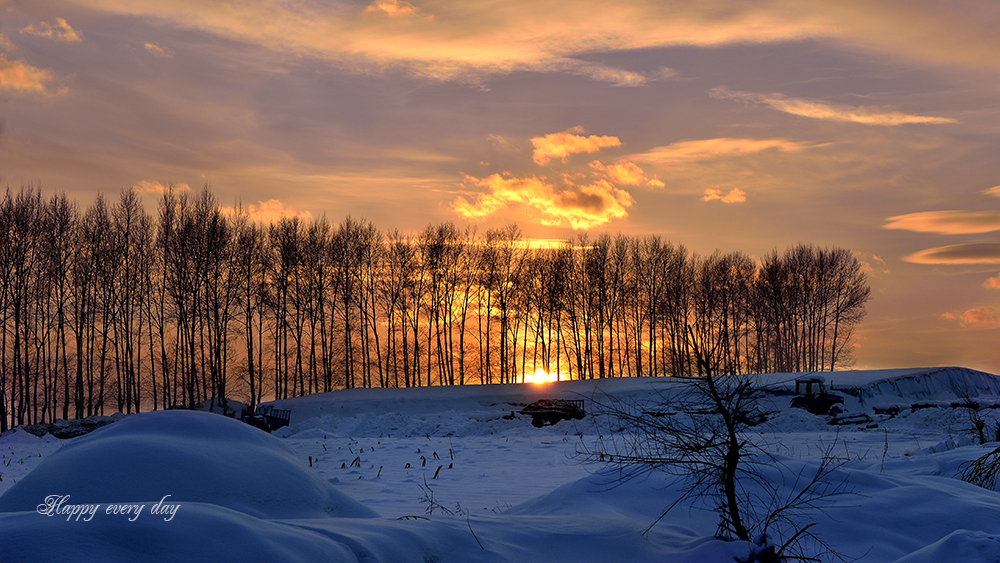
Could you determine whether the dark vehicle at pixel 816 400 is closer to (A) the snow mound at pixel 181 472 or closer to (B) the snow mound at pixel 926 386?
(B) the snow mound at pixel 926 386

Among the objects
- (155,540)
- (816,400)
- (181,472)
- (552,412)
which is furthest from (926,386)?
(155,540)

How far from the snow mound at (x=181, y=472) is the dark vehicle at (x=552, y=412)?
17830 millimetres

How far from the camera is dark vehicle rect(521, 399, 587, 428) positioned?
79.8 feet

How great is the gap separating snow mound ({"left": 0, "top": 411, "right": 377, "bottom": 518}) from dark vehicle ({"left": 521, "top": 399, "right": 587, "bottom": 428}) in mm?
17830

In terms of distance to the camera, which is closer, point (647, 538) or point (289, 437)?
point (647, 538)

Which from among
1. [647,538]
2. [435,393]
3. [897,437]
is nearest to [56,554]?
[647,538]

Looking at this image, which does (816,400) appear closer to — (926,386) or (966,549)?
(926,386)

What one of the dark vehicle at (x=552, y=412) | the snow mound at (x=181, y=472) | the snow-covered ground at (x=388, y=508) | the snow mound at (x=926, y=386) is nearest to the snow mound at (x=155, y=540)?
the snow-covered ground at (x=388, y=508)

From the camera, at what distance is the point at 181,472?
5.69 meters

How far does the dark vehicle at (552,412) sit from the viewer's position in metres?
24.3

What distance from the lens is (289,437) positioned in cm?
2039

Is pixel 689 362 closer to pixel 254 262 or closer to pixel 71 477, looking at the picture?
pixel 71 477

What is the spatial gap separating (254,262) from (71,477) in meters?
37.1

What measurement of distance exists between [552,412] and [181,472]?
2001cm
